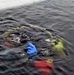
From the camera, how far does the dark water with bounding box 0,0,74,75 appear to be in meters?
3.95

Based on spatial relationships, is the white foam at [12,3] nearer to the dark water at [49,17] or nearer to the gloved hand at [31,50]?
the dark water at [49,17]

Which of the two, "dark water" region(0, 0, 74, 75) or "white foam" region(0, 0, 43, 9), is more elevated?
"white foam" region(0, 0, 43, 9)

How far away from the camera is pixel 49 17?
452cm

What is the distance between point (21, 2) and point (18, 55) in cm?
221

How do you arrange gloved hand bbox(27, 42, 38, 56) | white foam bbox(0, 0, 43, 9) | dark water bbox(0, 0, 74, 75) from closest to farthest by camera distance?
gloved hand bbox(27, 42, 38, 56), dark water bbox(0, 0, 74, 75), white foam bbox(0, 0, 43, 9)

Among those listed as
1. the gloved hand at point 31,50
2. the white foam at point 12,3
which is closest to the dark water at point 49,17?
the white foam at point 12,3

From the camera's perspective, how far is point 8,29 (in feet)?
12.7

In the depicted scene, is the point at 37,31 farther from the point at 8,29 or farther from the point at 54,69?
the point at 54,69

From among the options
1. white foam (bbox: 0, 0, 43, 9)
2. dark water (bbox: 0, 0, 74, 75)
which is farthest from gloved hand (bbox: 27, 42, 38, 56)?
white foam (bbox: 0, 0, 43, 9)

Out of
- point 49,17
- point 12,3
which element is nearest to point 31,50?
point 49,17

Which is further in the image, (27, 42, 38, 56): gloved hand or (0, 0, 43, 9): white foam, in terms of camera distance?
(0, 0, 43, 9): white foam

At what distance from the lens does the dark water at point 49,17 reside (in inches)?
155

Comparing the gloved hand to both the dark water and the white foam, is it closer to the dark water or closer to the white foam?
the dark water

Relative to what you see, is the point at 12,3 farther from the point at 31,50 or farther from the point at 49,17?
the point at 31,50
